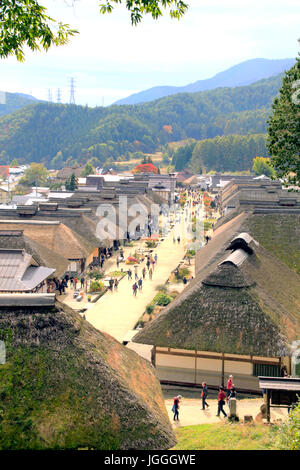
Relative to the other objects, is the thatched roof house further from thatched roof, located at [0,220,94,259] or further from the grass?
the grass

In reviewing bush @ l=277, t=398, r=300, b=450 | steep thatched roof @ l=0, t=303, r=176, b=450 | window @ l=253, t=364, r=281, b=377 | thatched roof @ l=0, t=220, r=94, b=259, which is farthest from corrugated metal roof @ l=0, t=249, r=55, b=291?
bush @ l=277, t=398, r=300, b=450

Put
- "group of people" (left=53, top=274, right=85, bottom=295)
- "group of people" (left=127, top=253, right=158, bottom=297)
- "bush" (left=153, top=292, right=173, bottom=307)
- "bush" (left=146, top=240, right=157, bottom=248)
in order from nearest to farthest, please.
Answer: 1. "bush" (left=153, top=292, right=173, bottom=307)
2. "group of people" (left=53, top=274, right=85, bottom=295)
3. "group of people" (left=127, top=253, right=158, bottom=297)
4. "bush" (left=146, top=240, right=157, bottom=248)

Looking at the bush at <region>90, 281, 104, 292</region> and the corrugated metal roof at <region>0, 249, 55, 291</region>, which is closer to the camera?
the corrugated metal roof at <region>0, 249, 55, 291</region>

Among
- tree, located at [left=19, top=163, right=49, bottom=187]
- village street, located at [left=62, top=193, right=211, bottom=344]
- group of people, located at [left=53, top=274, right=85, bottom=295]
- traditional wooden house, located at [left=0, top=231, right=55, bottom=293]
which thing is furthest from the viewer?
tree, located at [left=19, top=163, right=49, bottom=187]

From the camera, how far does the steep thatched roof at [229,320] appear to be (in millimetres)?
18297

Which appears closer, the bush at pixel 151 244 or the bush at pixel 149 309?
the bush at pixel 149 309

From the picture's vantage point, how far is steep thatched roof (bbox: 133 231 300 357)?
1830 cm

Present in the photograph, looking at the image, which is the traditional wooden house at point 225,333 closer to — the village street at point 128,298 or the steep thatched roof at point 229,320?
the steep thatched roof at point 229,320

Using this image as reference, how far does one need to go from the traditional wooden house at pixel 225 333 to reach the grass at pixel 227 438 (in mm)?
4498

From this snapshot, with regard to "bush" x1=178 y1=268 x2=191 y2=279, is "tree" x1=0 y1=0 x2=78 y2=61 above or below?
above

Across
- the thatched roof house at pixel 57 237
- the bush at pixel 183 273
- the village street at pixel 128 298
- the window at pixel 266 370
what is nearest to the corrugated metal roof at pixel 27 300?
the village street at pixel 128 298

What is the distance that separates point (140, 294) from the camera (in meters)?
35.9

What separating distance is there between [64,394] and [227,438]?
15.1 ft

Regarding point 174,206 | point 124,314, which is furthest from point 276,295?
point 174,206
